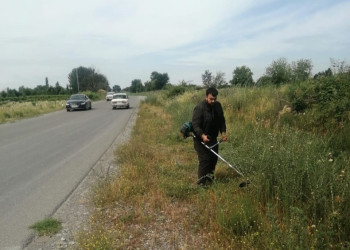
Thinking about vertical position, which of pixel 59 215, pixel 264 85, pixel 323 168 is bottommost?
pixel 59 215

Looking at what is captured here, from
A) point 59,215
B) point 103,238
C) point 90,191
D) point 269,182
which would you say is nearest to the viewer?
point 103,238

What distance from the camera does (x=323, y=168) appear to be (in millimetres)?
3930

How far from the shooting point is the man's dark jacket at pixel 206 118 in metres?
5.53

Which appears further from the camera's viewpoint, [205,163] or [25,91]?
[25,91]

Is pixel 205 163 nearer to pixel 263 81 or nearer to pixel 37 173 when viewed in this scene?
pixel 37 173

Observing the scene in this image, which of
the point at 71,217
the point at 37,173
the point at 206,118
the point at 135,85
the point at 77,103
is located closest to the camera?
the point at 71,217

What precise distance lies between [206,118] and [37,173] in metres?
4.39

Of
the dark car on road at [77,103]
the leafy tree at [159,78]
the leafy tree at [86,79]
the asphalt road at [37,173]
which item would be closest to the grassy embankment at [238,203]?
the asphalt road at [37,173]

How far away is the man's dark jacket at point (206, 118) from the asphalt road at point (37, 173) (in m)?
2.79

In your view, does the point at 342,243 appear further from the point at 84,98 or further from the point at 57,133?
the point at 84,98

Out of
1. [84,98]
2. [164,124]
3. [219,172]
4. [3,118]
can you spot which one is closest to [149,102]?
[84,98]

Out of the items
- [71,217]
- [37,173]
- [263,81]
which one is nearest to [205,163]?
[71,217]

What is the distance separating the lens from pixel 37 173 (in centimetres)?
726

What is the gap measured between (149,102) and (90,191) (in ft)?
97.3
